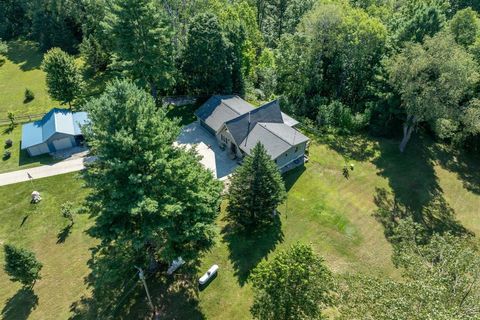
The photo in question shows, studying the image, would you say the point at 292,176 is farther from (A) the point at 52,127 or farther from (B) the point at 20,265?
(A) the point at 52,127

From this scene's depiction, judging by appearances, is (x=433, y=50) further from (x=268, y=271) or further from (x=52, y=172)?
(x=52, y=172)

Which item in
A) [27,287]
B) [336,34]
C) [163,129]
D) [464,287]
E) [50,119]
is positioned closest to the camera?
[464,287]

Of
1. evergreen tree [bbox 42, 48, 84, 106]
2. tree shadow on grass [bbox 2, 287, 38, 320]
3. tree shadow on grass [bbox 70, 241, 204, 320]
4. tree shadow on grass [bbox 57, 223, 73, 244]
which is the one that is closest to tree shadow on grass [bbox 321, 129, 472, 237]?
tree shadow on grass [bbox 70, 241, 204, 320]

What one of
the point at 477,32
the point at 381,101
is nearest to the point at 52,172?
the point at 381,101

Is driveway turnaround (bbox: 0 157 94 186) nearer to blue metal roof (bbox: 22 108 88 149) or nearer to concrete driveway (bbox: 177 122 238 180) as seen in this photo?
blue metal roof (bbox: 22 108 88 149)

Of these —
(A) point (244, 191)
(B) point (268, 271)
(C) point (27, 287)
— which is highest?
(B) point (268, 271)
